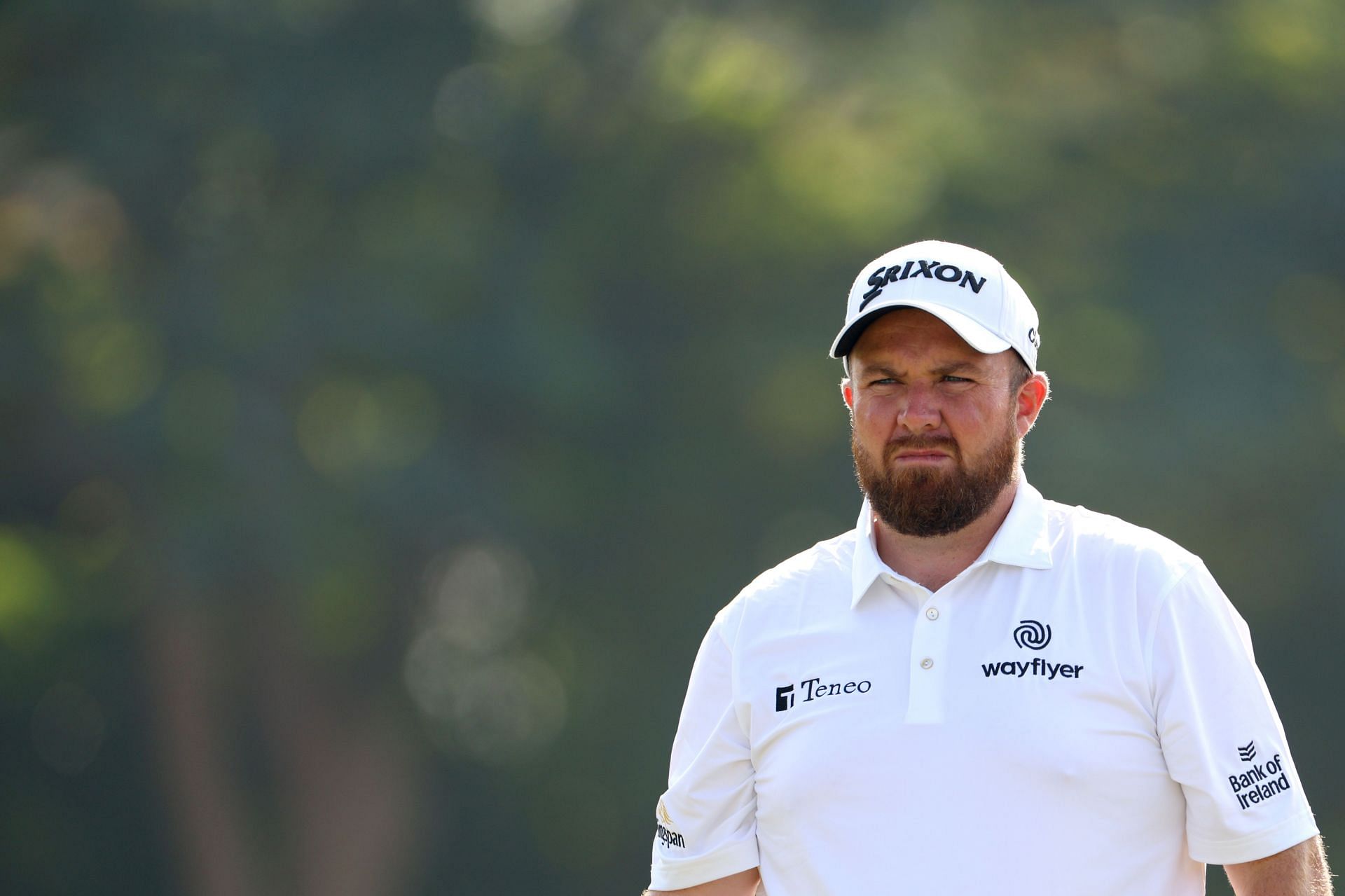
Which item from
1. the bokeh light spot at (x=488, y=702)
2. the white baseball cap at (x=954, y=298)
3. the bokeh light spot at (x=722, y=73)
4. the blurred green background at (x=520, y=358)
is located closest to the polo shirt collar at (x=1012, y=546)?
the white baseball cap at (x=954, y=298)

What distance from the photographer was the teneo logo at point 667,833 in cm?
267

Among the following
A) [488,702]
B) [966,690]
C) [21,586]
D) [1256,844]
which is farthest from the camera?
[488,702]

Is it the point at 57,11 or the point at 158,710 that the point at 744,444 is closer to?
the point at 158,710

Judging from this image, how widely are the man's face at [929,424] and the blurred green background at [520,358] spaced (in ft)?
35.5

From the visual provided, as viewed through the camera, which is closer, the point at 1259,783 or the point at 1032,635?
the point at 1259,783

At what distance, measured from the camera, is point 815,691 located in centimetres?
251

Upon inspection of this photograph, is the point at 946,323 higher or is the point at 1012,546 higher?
the point at 946,323

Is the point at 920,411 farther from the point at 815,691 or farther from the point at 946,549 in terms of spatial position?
the point at 815,691

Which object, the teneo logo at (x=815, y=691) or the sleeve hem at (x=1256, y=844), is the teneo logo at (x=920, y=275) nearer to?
the teneo logo at (x=815, y=691)

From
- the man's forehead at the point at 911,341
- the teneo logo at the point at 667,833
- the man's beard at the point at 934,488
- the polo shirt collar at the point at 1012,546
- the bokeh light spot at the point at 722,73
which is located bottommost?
the teneo logo at the point at 667,833

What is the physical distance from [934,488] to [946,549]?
0.10 metres

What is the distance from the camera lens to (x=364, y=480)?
1351 centimetres

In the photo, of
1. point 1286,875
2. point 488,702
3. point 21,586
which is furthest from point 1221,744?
point 488,702

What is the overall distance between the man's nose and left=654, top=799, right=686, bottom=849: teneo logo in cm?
66
